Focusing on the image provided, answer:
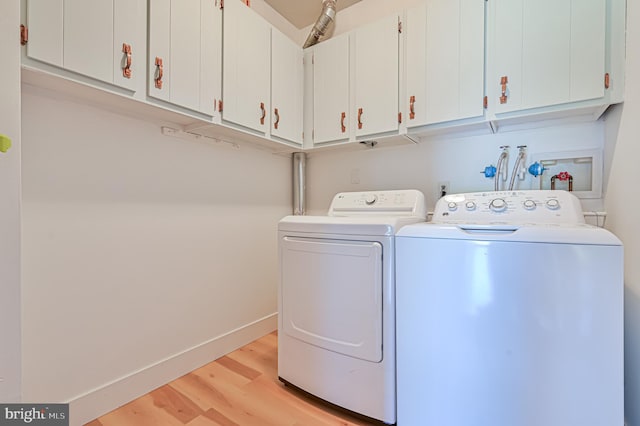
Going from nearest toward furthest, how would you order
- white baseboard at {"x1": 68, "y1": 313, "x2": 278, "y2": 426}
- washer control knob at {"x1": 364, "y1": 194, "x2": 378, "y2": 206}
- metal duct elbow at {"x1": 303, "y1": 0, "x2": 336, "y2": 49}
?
white baseboard at {"x1": 68, "y1": 313, "x2": 278, "y2": 426} → washer control knob at {"x1": 364, "y1": 194, "x2": 378, "y2": 206} → metal duct elbow at {"x1": 303, "y1": 0, "x2": 336, "y2": 49}

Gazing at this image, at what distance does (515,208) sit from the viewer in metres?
1.43

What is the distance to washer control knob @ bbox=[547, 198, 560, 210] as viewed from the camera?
1.36 metres

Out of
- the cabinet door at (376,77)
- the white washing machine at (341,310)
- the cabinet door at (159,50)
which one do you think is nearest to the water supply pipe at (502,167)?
the white washing machine at (341,310)

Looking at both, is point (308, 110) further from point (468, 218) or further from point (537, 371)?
point (537, 371)

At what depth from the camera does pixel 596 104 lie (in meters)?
1.38

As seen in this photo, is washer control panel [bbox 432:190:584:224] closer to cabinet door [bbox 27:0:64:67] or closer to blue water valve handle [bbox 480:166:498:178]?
blue water valve handle [bbox 480:166:498:178]

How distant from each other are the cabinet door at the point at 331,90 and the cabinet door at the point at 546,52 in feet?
3.08

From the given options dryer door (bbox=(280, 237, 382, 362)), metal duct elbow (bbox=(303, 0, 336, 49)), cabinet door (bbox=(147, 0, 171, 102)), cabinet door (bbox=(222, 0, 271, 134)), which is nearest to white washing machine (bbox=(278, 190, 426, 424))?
dryer door (bbox=(280, 237, 382, 362))

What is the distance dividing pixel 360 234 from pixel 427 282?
0.37m

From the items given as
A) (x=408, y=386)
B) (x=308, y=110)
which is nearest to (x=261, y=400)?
(x=408, y=386)

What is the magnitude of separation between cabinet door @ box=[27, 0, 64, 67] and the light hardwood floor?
166 centimetres

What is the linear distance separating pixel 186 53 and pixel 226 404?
191 centimetres

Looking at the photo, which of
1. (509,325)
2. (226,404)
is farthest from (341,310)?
(226,404)

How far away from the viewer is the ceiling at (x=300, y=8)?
7.86ft
